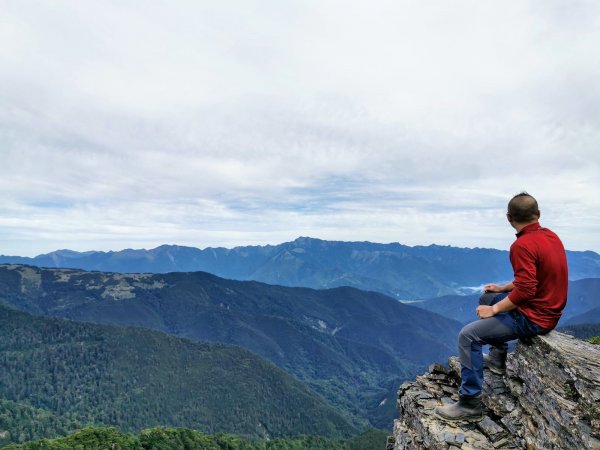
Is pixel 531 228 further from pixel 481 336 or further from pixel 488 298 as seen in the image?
pixel 481 336

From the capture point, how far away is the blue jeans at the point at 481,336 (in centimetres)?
1366

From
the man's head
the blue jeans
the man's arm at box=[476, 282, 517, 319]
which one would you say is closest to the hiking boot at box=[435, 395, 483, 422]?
the blue jeans

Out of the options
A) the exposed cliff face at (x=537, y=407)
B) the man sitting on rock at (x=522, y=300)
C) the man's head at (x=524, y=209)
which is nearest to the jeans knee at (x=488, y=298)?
the man sitting on rock at (x=522, y=300)

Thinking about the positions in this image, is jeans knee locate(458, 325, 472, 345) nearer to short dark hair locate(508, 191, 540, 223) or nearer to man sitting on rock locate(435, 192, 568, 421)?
man sitting on rock locate(435, 192, 568, 421)

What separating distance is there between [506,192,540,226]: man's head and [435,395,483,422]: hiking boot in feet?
24.3

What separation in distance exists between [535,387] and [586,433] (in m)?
2.33

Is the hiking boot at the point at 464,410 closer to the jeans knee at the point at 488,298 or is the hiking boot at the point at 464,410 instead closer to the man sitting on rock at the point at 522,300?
the man sitting on rock at the point at 522,300

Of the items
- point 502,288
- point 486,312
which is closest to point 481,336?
point 486,312

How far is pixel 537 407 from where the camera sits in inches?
535

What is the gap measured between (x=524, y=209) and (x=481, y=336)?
16.1 feet

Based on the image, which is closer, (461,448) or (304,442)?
(461,448)

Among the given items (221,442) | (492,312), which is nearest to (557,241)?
(492,312)

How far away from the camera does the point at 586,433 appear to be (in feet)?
37.8

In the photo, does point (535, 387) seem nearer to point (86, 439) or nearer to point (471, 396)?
point (471, 396)
